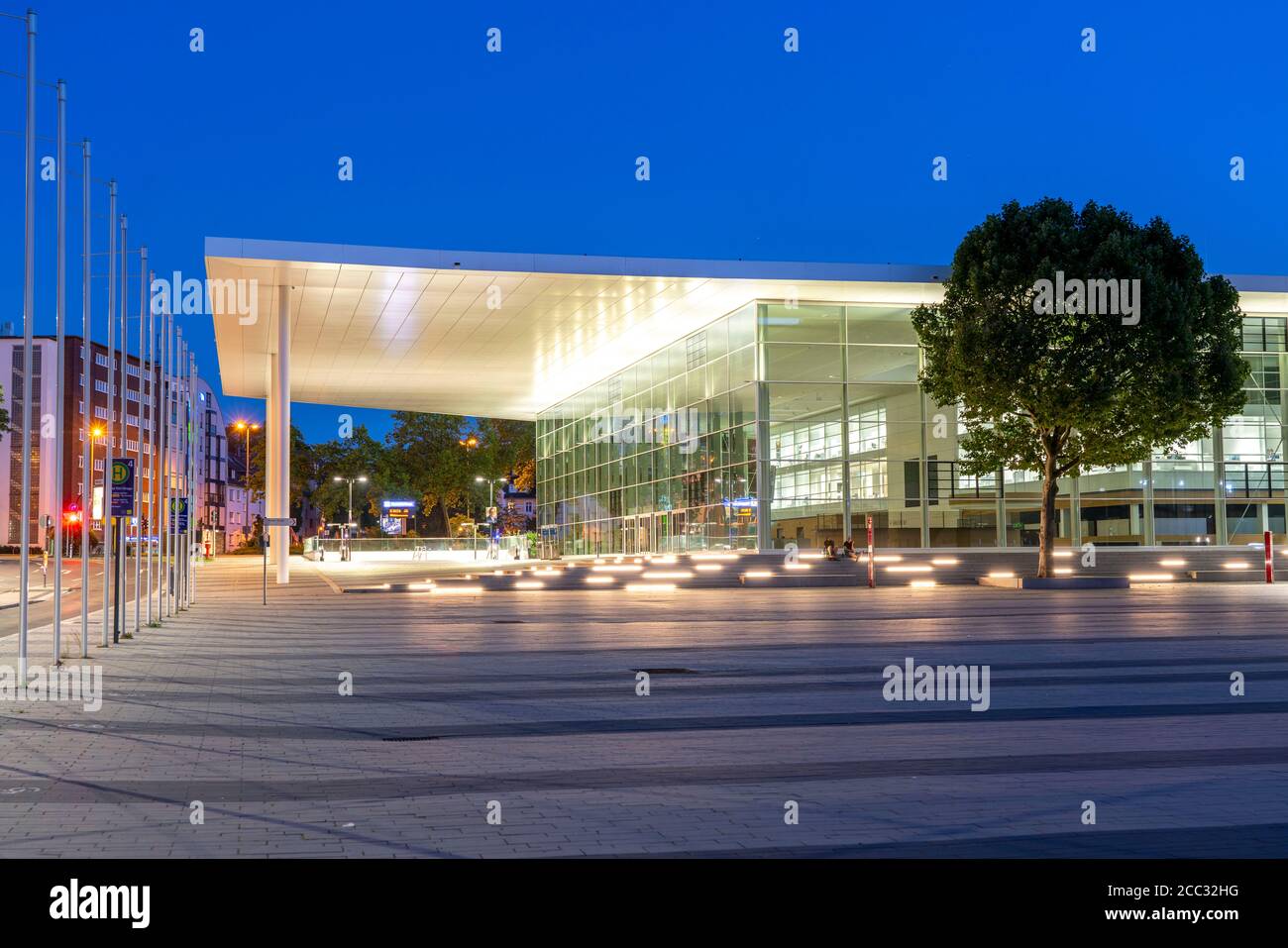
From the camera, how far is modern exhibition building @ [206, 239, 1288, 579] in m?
41.1

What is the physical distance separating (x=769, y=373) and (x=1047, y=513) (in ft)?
35.9

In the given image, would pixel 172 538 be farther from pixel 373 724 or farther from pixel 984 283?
pixel 984 283

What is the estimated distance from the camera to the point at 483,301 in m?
43.4

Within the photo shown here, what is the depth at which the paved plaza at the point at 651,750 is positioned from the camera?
7133 mm

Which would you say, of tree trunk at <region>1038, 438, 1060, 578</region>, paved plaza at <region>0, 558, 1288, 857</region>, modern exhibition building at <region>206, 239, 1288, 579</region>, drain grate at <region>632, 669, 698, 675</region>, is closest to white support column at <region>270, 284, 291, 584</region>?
modern exhibition building at <region>206, 239, 1288, 579</region>

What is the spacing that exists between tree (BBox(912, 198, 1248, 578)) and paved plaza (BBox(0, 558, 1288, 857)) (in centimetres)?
1810

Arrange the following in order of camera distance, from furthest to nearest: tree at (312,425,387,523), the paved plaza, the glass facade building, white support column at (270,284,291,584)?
1. tree at (312,425,387,523)
2. the glass facade building
3. white support column at (270,284,291,584)
4. the paved plaza

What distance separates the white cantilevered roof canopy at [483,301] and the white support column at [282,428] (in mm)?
584

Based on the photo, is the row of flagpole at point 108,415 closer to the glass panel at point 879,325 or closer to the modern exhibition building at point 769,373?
the modern exhibition building at point 769,373

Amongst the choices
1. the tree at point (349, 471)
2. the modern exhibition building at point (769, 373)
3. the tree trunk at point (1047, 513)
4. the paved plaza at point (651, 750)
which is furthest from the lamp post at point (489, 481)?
the paved plaza at point (651, 750)
